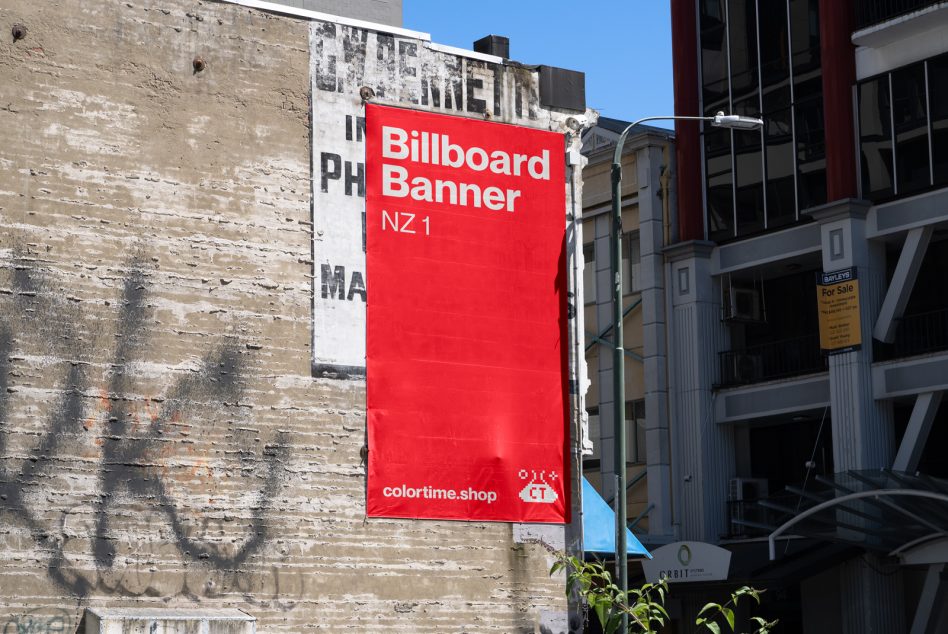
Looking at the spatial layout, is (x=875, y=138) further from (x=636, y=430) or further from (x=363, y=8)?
(x=363, y=8)

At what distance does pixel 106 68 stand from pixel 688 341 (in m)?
21.5

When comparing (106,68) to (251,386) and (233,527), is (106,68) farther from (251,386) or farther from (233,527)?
(233,527)

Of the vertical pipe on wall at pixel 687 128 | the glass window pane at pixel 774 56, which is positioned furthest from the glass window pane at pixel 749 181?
the vertical pipe on wall at pixel 687 128

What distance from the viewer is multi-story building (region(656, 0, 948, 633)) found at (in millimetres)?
33906

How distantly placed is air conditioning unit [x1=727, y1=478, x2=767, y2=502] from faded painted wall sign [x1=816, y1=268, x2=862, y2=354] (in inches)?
183

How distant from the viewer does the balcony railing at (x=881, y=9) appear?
34438 mm

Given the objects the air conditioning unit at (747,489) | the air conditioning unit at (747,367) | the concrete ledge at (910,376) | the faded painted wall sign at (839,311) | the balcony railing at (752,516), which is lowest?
the balcony railing at (752,516)

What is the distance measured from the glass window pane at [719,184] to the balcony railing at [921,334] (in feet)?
19.2

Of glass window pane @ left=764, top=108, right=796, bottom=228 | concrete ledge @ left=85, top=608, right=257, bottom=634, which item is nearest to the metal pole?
concrete ledge @ left=85, top=608, right=257, bottom=634

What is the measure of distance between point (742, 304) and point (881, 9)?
8282mm

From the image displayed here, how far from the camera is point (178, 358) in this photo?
21344 mm

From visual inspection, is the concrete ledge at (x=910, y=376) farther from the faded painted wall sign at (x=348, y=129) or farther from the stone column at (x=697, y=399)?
the faded painted wall sign at (x=348, y=129)

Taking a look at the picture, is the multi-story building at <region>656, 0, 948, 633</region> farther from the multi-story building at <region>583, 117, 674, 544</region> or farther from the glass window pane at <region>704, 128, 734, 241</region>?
the multi-story building at <region>583, 117, 674, 544</region>

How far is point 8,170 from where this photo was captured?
67.5ft
